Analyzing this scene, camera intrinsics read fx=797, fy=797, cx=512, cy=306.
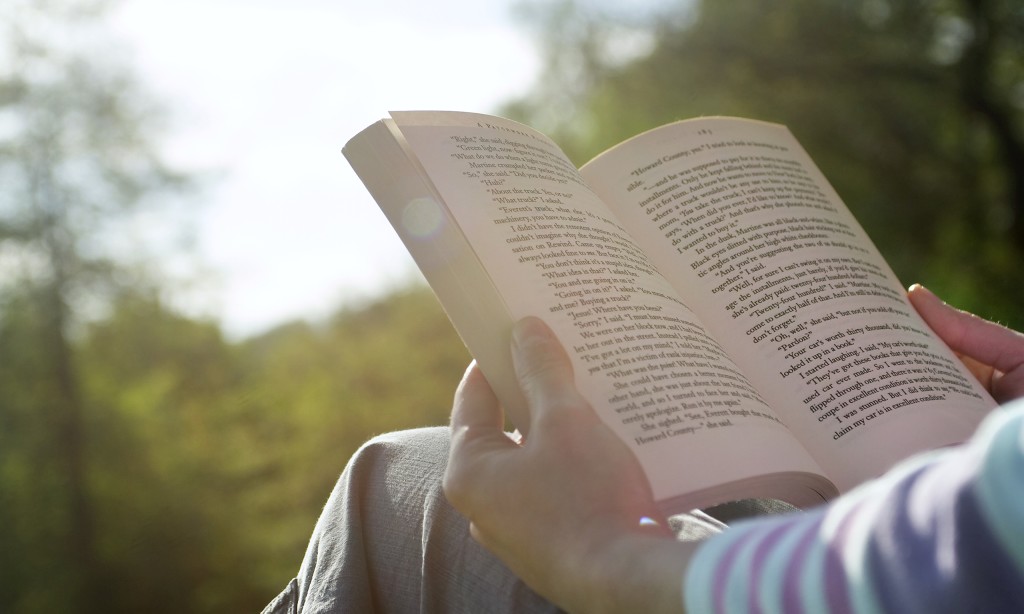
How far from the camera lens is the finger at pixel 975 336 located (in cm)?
88

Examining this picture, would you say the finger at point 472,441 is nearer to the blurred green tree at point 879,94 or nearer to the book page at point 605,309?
the book page at point 605,309

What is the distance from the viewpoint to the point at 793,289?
2.77ft

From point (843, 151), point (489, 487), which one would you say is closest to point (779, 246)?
point (489, 487)

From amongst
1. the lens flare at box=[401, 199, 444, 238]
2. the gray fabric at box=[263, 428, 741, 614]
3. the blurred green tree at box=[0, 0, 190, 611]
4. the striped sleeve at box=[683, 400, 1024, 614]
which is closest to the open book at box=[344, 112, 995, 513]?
the lens flare at box=[401, 199, 444, 238]

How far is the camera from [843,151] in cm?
712

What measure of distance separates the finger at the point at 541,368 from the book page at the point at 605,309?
0.03 m

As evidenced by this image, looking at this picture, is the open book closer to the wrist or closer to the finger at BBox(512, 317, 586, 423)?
the finger at BBox(512, 317, 586, 423)

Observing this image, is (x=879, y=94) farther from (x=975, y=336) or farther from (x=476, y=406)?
(x=476, y=406)

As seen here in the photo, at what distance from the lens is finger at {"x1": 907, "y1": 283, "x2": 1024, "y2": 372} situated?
0.88m

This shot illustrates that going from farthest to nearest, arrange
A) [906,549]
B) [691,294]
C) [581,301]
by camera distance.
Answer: [691,294] → [581,301] → [906,549]

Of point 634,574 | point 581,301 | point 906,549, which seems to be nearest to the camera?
point 906,549

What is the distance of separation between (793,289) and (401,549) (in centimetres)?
48

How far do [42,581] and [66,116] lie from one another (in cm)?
332

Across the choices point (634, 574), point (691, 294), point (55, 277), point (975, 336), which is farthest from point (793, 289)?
point (55, 277)
